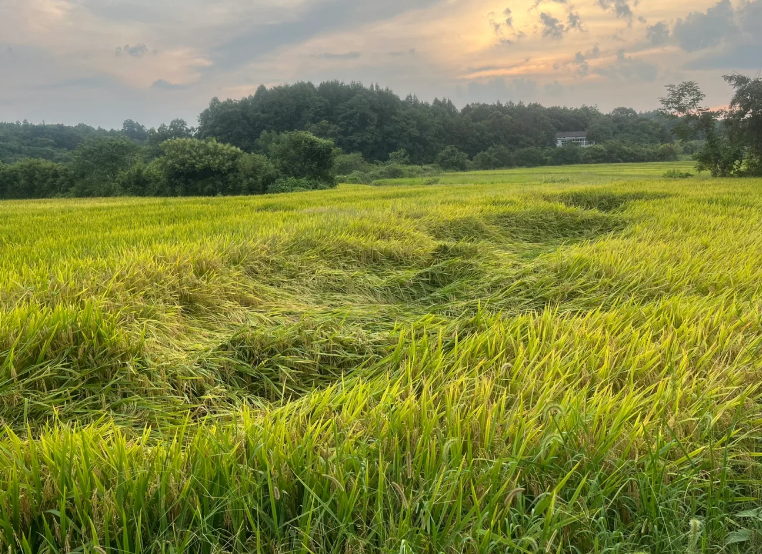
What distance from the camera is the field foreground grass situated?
87 centimetres

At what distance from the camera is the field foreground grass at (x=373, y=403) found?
0.87 m

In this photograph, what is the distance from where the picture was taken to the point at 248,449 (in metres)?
1.05

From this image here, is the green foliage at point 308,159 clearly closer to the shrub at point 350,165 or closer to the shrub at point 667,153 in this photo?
the shrub at point 350,165

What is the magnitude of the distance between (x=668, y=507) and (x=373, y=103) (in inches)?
2724

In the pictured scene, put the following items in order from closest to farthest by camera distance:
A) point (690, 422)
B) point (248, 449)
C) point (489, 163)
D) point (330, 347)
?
point (248, 449), point (690, 422), point (330, 347), point (489, 163)

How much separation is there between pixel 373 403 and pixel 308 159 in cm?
2764

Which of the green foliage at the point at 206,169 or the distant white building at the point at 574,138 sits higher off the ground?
the distant white building at the point at 574,138

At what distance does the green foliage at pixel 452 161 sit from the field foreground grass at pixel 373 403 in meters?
51.5

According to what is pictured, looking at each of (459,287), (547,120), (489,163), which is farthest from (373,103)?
(459,287)

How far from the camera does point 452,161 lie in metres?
54.1

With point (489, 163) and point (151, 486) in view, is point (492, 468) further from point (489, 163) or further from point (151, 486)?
point (489, 163)

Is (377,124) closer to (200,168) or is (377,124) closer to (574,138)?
(574,138)

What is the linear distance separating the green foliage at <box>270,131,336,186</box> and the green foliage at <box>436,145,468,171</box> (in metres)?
27.5

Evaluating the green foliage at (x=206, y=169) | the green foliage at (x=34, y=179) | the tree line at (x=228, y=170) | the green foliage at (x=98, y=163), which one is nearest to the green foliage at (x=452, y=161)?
the tree line at (x=228, y=170)
